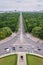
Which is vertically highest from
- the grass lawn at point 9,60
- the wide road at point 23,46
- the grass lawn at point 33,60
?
the grass lawn at point 9,60

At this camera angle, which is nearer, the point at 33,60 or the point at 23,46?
the point at 33,60

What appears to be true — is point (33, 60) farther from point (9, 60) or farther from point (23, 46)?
point (23, 46)

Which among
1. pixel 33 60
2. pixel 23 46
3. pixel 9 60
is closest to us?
pixel 33 60

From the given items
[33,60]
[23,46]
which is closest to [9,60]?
[33,60]

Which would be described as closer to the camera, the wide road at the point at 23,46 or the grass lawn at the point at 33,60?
the grass lawn at the point at 33,60

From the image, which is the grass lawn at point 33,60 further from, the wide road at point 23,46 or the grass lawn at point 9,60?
the wide road at point 23,46

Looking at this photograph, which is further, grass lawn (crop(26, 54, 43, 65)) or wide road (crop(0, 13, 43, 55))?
wide road (crop(0, 13, 43, 55))

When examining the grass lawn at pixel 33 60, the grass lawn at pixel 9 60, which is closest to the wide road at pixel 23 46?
the grass lawn at pixel 9 60

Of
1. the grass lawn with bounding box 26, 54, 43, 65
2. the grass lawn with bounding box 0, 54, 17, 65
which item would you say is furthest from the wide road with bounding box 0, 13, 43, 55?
the grass lawn with bounding box 26, 54, 43, 65

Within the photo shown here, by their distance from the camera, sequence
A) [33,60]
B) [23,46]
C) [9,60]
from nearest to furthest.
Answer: [33,60], [9,60], [23,46]

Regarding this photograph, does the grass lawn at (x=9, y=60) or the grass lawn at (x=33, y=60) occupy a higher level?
the grass lawn at (x=9, y=60)

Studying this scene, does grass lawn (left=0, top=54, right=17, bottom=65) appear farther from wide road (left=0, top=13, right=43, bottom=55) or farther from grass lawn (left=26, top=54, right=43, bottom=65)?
wide road (left=0, top=13, right=43, bottom=55)

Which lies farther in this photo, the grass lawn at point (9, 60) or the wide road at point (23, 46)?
the wide road at point (23, 46)
